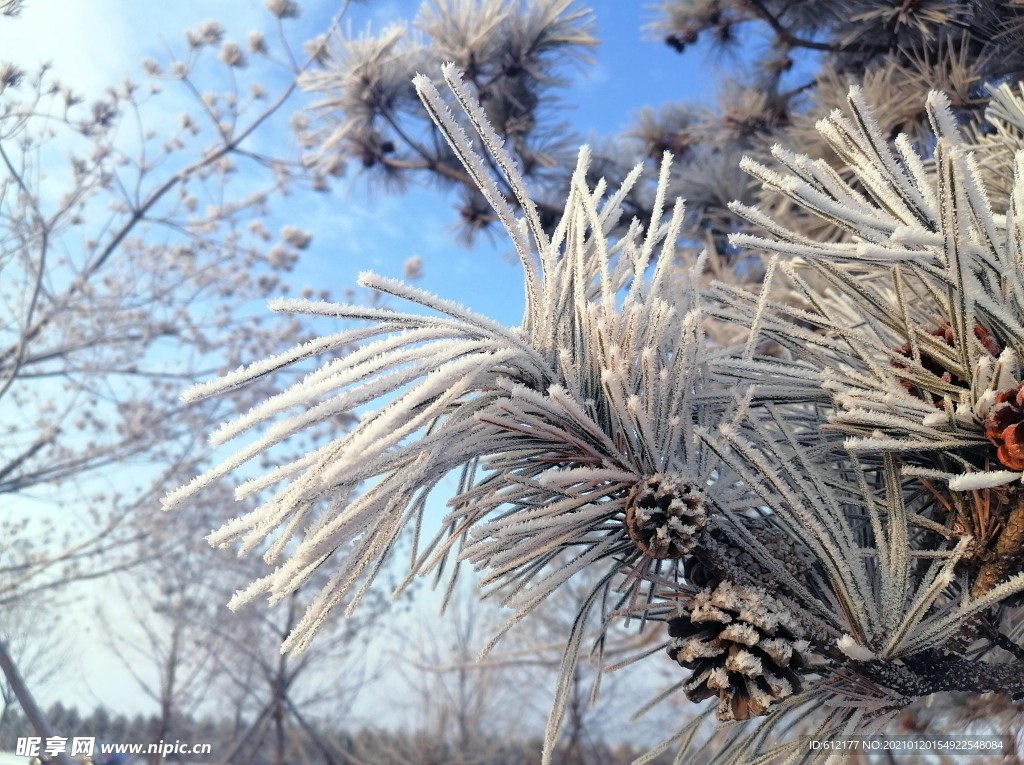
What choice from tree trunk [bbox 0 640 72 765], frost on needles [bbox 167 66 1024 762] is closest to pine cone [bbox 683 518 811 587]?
frost on needles [bbox 167 66 1024 762]

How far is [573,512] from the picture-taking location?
1.65 ft

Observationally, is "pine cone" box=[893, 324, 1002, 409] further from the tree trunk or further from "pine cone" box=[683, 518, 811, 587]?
the tree trunk

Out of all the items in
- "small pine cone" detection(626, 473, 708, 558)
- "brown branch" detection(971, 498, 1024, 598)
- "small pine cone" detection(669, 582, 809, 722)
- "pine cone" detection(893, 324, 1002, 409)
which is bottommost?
"small pine cone" detection(669, 582, 809, 722)

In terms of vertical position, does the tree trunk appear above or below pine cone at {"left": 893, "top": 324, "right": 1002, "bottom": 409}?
below

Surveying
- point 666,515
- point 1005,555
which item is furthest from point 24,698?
point 1005,555

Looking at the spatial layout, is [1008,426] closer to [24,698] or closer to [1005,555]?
[1005,555]

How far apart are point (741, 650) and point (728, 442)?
13 cm

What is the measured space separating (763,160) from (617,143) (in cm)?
101

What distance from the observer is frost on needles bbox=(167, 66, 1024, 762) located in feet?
1.34

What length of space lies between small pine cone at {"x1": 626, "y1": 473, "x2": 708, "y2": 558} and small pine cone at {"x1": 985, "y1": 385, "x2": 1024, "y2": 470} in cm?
17

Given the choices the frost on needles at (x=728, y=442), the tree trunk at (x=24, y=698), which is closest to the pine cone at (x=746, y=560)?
the frost on needles at (x=728, y=442)

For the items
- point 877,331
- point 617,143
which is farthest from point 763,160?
point 877,331

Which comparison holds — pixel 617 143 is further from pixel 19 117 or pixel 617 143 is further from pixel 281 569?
pixel 281 569

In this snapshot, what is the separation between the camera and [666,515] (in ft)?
1.48
